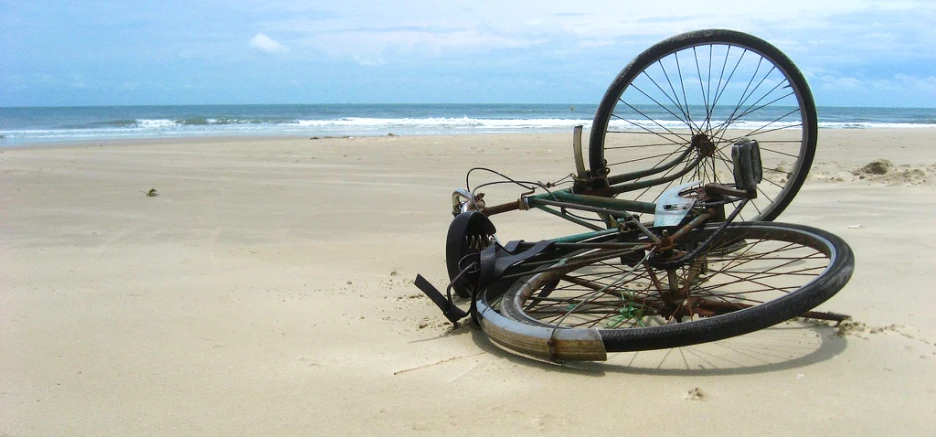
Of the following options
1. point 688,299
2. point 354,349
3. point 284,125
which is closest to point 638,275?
point 688,299

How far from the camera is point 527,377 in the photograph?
2314 mm

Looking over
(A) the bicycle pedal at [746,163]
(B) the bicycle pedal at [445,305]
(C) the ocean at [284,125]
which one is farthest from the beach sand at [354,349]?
(C) the ocean at [284,125]

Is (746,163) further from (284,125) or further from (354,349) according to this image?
(284,125)

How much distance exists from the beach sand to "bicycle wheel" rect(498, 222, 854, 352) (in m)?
→ 0.17

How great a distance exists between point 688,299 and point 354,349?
1.28 meters

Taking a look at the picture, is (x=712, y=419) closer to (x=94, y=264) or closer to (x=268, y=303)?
(x=268, y=303)

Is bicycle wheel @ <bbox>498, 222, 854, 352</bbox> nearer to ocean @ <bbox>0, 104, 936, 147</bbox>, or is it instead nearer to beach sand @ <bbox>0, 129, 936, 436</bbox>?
beach sand @ <bbox>0, 129, 936, 436</bbox>

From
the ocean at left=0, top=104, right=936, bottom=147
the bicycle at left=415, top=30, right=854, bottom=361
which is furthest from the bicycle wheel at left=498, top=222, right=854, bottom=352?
the ocean at left=0, top=104, right=936, bottom=147

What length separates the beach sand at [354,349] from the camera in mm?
2055

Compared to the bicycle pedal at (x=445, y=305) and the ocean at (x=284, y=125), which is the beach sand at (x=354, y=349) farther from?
the ocean at (x=284, y=125)

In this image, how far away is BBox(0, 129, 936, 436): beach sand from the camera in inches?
80.9

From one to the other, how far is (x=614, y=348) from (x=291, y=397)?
1030 millimetres

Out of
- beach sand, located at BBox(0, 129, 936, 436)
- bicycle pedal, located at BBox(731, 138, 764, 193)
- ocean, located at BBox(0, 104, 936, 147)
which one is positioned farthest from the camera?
ocean, located at BBox(0, 104, 936, 147)

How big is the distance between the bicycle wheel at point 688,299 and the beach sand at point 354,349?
0.17m
